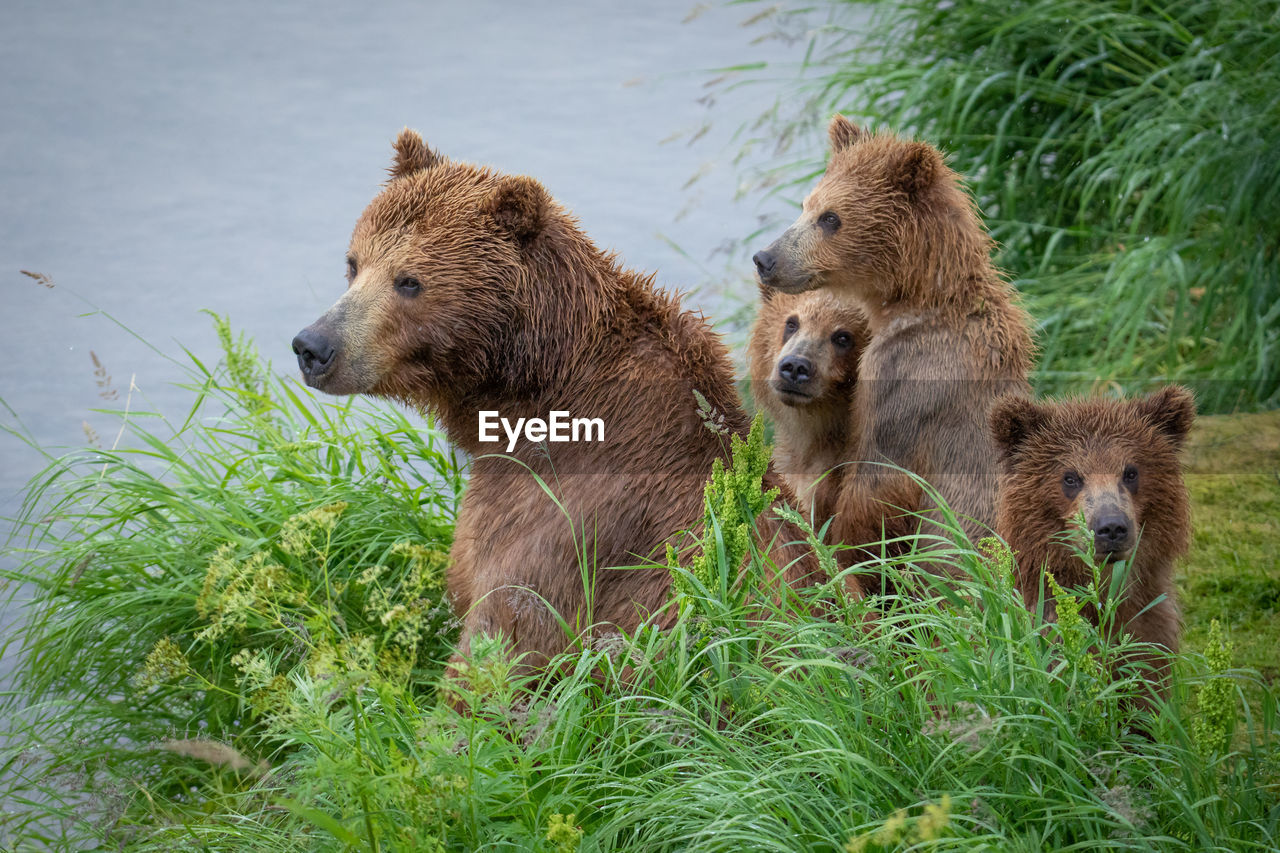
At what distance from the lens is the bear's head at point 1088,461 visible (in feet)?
10.6

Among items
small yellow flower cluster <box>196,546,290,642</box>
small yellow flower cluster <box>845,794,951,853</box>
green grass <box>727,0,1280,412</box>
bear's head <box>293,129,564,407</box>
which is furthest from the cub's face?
green grass <box>727,0,1280,412</box>

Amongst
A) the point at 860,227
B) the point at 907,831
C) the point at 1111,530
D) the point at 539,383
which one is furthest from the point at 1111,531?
the point at 539,383

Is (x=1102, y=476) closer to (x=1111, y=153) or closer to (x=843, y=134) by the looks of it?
(x=843, y=134)

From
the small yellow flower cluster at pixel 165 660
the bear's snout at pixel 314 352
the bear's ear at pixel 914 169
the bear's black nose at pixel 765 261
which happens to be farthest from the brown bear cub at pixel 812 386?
the small yellow flower cluster at pixel 165 660

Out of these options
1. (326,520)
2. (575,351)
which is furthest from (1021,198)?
(326,520)

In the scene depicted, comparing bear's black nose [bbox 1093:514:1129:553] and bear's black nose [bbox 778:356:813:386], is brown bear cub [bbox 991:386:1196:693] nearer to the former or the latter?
bear's black nose [bbox 1093:514:1129:553]

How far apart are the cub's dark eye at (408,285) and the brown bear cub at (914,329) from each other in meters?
0.94

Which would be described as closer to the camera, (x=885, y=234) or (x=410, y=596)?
(x=410, y=596)

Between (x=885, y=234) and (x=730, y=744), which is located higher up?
(x=885, y=234)

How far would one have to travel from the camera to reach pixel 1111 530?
3082 mm

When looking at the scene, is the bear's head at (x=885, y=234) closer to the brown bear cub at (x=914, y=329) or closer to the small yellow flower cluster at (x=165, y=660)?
the brown bear cub at (x=914, y=329)

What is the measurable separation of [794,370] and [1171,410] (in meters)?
0.96

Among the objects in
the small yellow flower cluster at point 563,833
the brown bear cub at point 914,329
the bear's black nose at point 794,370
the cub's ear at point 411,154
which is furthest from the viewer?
the bear's black nose at point 794,370

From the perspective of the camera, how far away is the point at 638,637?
9.91 feet
